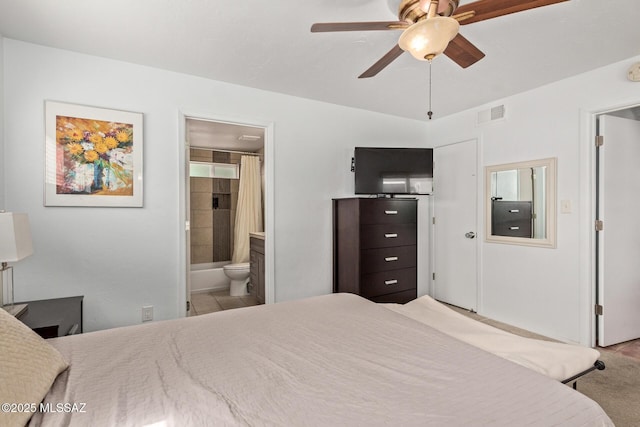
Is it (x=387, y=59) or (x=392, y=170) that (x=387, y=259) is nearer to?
(x=392, y=170)

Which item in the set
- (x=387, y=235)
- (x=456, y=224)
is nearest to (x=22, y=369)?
(x=387, y=235)

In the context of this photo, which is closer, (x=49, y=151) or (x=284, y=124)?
(x=49, y=151)

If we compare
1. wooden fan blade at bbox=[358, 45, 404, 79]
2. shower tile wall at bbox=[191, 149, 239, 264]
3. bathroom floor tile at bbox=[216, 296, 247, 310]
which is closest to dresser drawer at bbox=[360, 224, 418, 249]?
wooden fan blade at bbox=[358, 45, 404, 79]

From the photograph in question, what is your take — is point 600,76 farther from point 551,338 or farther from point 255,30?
point 255,30

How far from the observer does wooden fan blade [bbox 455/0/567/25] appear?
53.1 inches

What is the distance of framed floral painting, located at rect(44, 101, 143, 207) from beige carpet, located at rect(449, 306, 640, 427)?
11.6ft

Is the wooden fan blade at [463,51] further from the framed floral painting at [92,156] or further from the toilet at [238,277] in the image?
the toilet at [238,277]

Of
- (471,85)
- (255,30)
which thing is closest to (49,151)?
(255,30)

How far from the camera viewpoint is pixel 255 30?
210 cm

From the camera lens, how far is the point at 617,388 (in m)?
2.13

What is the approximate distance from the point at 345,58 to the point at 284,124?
104cm

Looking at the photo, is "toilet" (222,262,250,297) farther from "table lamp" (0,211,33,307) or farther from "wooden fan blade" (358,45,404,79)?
"wooden fan blade" (358,45,404,79)

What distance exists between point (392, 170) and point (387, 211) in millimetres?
542

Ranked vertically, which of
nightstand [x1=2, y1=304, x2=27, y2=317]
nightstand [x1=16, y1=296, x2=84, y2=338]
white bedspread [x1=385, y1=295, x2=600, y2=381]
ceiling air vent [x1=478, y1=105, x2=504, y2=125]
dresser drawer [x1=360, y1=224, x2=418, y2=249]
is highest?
ceiling air vent [x1=478, y1=105, x2=504, y2=125]
